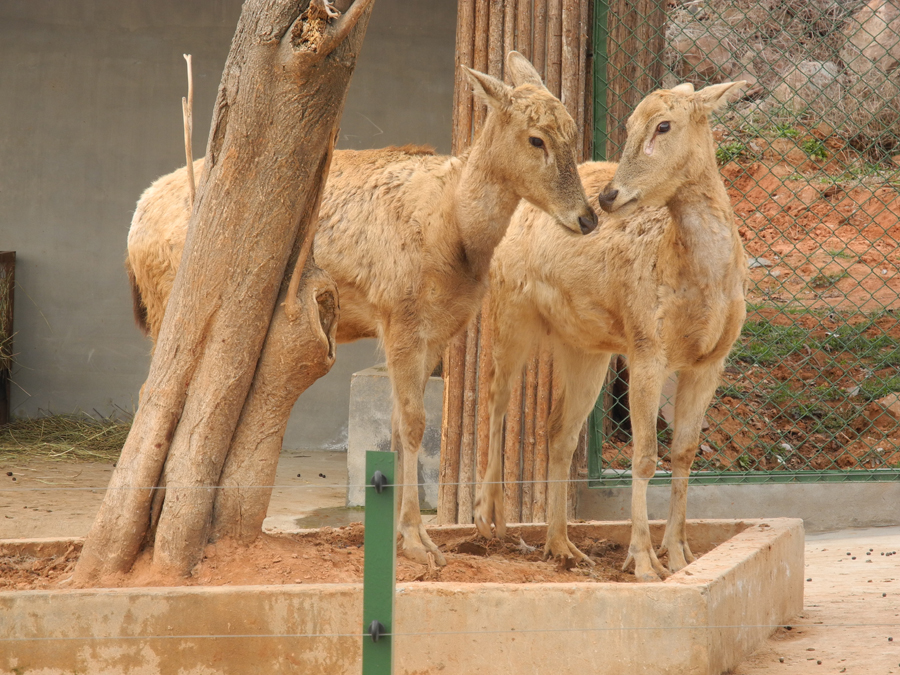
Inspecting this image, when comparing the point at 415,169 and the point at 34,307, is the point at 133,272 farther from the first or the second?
the point at 34,307

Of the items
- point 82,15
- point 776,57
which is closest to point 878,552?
point 82,15

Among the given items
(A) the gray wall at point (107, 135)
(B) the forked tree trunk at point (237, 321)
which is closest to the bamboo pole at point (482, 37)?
(B) the forked tree trunk at point (237, 321)

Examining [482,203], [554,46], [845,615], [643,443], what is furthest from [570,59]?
[845,615]

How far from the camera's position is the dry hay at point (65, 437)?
9094 millimetres

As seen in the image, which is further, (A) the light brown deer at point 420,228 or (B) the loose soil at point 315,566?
(A) the light brown deer at point 420,228

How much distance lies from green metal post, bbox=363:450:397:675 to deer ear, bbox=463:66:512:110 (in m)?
2.54

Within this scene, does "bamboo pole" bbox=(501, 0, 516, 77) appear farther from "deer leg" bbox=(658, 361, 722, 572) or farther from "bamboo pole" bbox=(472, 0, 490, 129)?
"deer leg" bbox=(658, 361, 722, 572)

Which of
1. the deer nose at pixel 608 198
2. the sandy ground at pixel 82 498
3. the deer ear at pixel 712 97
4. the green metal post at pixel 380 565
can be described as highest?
the deer ear at pixel 712 97

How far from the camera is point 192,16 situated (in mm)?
→ 9867

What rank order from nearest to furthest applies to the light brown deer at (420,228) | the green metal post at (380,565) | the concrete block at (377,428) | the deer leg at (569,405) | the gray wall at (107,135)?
the green metal post at (380,565), the light brown deer at (420,228), the deer leg at (569,405), the concrete block at (377,428), the gray wall at (107,135)

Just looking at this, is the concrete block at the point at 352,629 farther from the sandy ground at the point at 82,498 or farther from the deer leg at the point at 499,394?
the sandy ground at the point at 82,498

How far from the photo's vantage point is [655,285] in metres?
4.84

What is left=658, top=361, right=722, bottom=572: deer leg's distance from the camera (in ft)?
16.4

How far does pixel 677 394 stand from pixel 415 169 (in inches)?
69.0
